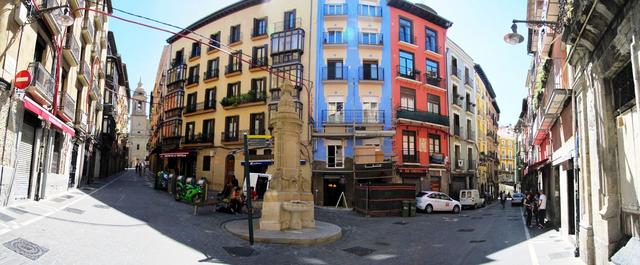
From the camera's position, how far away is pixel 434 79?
1244 inches

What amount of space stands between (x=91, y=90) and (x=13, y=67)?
14475 millimetres

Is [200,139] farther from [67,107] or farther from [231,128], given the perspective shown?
[67,107]

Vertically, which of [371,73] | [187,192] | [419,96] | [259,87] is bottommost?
[187,192]

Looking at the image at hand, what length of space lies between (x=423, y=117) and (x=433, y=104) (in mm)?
2757

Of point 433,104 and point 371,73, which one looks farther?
point 433,104

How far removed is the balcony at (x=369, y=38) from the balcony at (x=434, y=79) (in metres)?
4.94

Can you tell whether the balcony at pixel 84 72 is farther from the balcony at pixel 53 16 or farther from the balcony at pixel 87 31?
the balcony at pixel 53 16

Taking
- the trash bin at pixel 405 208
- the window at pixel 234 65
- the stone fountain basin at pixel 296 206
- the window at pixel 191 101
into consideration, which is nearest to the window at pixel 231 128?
the window at pixel 234 65

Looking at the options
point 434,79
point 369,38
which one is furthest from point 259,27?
point 434,79

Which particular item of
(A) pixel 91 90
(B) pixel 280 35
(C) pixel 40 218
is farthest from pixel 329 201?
(C) pixel 40 218

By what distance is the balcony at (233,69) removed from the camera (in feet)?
105

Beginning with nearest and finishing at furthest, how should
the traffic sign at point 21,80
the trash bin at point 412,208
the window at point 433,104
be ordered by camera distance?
the traffic sign at point 21,80 < the trash bin at point 412,208 < the window at point 433,104

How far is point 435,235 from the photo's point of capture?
45.2 ft

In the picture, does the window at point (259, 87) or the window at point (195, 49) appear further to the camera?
the window at point (195, 49)
